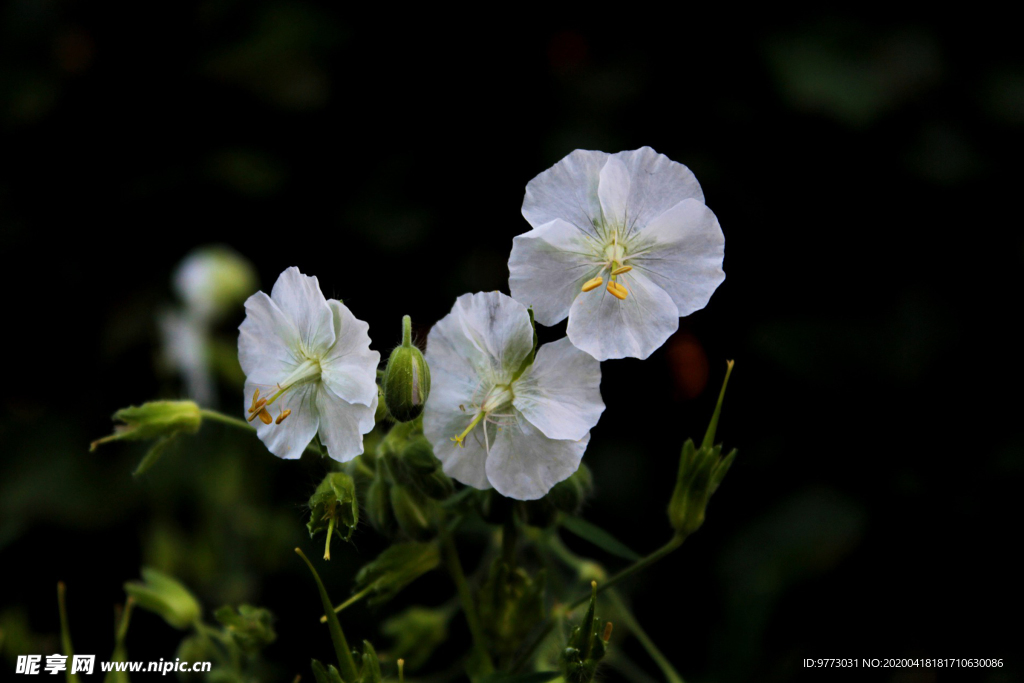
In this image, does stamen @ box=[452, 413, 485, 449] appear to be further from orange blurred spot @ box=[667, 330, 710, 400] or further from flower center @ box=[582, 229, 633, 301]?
orange blurred spot @ box=[667, 330, 710, 400]

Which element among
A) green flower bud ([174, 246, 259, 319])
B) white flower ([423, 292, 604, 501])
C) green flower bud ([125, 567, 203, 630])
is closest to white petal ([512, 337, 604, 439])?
white flower ([423, 292, 604, 501])

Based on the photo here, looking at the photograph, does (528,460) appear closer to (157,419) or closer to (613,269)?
(613,269)

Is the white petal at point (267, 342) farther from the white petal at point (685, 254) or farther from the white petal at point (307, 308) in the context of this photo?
the white petal at point (685, 254)

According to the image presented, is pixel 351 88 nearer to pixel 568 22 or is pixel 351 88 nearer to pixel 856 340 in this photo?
pixel 568 22

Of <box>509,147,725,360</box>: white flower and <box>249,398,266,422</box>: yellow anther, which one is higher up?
<box>509,147,725,360</box>: white flower

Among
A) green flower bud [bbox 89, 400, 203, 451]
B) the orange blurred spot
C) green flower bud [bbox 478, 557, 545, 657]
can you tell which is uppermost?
the orange blurred spot

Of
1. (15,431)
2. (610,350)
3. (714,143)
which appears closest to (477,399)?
(610,350)
